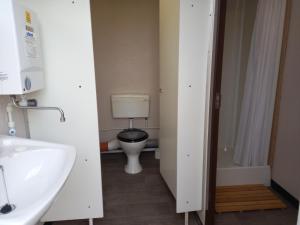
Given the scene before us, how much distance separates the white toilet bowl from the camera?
246cm

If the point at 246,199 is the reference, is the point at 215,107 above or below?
above

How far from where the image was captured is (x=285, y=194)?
2.06m

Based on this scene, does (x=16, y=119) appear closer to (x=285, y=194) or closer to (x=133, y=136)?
(x=133, y=136)

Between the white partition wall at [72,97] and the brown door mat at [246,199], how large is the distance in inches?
43.0

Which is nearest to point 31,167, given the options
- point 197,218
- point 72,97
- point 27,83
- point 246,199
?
point 27,83

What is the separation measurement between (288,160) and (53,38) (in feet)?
7.08

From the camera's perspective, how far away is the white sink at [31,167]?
91 cm

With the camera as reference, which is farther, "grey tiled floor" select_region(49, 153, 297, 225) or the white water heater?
"grey tiled floor" select_region(49, 153, 297, 225)

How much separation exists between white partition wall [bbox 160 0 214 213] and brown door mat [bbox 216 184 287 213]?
38 centimetres

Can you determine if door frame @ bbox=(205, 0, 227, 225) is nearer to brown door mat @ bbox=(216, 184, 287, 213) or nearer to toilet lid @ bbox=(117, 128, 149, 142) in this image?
brown door mat @ bbox=(216, 184, 287, 213)

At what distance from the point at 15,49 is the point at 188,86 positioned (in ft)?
3.35

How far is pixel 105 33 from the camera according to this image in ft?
9.27

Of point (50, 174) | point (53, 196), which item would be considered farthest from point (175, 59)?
point (53, 196)

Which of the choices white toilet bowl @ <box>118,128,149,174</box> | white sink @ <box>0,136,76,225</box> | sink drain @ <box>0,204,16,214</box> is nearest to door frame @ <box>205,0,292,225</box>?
white sink @ <box>0,136,76,225</box>
